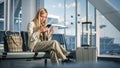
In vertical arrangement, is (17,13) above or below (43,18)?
above

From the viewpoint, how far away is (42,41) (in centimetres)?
442

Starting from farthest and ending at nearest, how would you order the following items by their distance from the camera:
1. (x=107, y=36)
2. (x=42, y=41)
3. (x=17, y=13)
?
(x=17, y=13) → (x=107, y=36) → (x=42, y=41)

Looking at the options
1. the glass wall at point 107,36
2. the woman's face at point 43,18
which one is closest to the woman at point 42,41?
the woman's face at point 43,18

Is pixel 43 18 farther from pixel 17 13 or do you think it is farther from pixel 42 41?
Answer: pixel 17 13

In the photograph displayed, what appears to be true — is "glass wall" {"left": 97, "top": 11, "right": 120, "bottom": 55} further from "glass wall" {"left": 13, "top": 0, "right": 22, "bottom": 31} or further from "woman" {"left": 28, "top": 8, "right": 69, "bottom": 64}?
"woman" {"left": 28, "top": 8, "right": 69, "bottom": 64}

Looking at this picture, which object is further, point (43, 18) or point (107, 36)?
point (107, 36)

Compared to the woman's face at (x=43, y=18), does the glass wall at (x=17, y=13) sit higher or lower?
higher

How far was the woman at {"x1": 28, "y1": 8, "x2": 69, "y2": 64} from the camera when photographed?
4.21 metres

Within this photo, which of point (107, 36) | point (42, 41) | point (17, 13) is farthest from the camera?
point (17, 13)

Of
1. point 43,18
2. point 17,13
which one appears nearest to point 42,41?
point 43,18

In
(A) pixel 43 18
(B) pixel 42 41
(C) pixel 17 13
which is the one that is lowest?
(B) pixel 42 41

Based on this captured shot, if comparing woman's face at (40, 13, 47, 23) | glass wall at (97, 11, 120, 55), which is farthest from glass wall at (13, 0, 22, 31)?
woman's face at (40, 13, 47, 23)

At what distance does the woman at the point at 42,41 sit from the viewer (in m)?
4.21

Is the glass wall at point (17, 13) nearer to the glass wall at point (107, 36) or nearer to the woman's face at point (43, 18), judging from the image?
the glass wall at point (107, 36)
